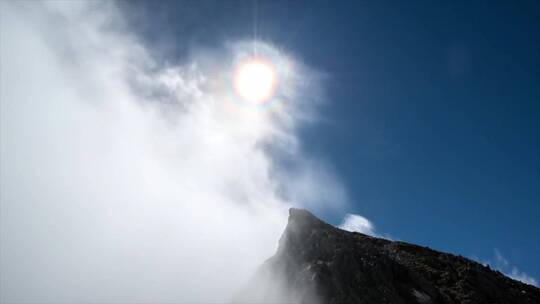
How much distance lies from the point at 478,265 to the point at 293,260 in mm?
33842

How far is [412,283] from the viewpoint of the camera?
52625mm

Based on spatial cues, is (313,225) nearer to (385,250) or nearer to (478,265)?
(385,250)

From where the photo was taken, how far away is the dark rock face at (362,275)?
5072 centimetres

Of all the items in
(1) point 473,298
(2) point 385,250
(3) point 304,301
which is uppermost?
(2) point 385,250

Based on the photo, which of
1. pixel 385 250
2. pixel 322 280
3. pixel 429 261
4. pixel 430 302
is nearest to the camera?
pixel 430 302

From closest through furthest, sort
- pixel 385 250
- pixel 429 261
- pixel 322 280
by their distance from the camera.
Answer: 1. pixel 322 280
2. pixel 429 261
3. pixel 385 250

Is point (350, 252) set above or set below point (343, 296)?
above

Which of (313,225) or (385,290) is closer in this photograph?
(385,290)

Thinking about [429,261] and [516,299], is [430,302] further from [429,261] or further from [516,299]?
[516,299]

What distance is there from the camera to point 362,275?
5241 centimetres

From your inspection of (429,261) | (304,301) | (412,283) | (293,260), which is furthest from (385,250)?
(304,301)

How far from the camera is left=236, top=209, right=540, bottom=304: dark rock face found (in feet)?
166

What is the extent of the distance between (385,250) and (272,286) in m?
22.2

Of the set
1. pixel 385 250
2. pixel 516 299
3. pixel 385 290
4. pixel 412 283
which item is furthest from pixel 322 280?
pixel 516 299
